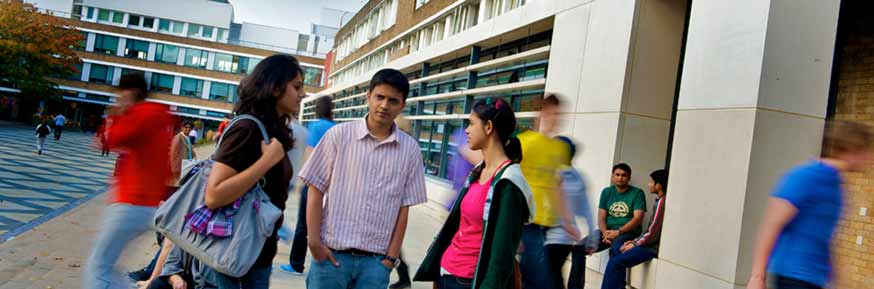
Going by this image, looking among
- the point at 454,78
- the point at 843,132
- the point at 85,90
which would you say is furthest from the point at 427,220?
the point at 85,90

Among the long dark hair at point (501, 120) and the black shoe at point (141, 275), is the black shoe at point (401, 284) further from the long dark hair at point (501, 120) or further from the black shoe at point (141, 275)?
the long dark hair at point (501, 120)

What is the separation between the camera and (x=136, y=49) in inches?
2576

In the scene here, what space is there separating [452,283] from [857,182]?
582 centimetres

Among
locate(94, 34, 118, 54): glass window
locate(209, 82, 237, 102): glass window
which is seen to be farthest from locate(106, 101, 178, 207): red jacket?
locate(94, 34, 118, 54): glass window

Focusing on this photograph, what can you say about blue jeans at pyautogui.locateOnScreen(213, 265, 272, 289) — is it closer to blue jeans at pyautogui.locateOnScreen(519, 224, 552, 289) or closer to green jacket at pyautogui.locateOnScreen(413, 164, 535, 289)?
green jacket at pyautogui.locateOnScreen(413, 164, 535, 289)

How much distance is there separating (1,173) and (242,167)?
14.9m

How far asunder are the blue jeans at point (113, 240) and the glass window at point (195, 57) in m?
68.0

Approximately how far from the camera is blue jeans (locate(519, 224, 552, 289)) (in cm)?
432

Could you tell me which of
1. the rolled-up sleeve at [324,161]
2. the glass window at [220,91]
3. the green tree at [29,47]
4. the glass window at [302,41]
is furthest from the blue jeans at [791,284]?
the glass window at [302,41]

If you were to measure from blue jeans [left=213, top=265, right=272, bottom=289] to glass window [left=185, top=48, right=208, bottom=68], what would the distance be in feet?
228

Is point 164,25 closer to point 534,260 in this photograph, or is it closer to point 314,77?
point 314,77

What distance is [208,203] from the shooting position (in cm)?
268

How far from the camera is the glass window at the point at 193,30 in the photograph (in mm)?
69062

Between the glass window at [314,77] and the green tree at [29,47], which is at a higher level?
the glass window at [314,77]
